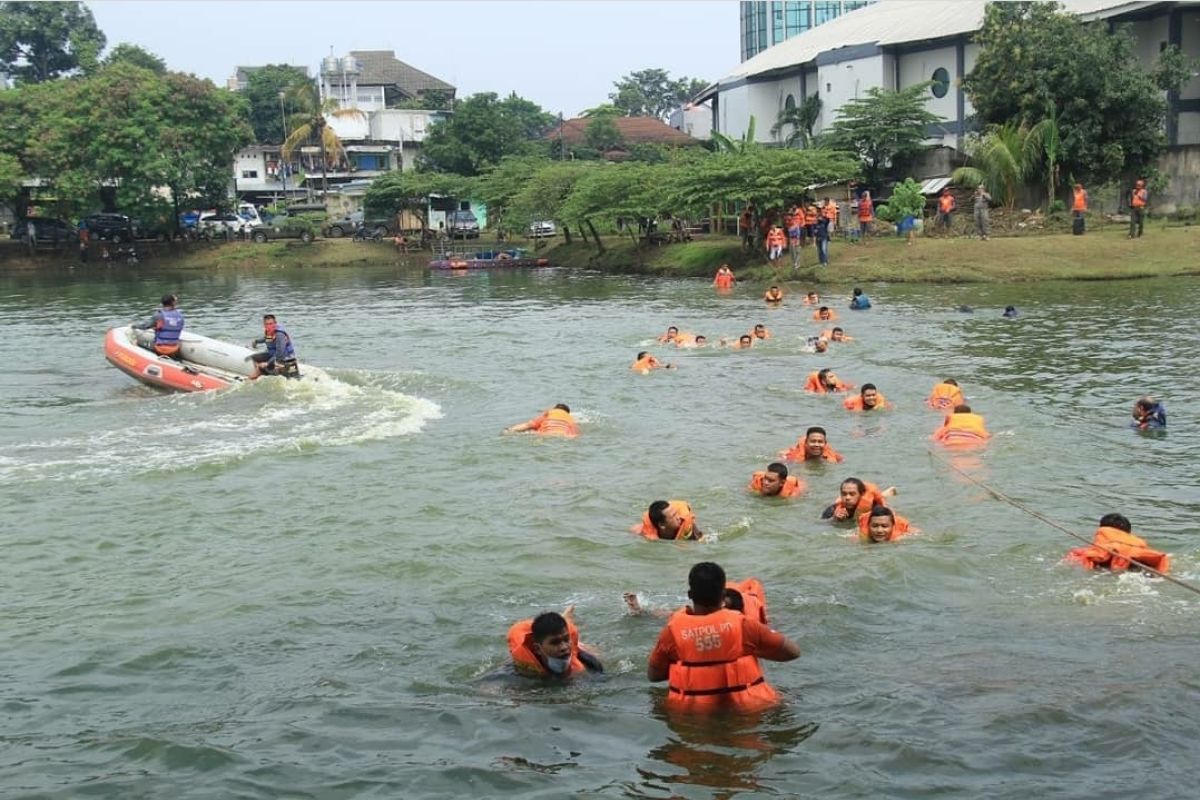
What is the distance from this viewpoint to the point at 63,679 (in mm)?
8547

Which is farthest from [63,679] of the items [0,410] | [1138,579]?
[0,410]

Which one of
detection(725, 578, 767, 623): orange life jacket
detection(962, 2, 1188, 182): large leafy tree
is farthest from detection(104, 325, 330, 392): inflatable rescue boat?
detection(962, 2, 1188, 182): large leafy tree

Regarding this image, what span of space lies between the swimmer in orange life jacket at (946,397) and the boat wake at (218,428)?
7.51 metres

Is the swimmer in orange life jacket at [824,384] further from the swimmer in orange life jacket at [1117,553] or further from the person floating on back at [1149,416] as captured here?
the swimmer in orange life jacket at [1117,553]

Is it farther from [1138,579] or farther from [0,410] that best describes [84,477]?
[1138,579]

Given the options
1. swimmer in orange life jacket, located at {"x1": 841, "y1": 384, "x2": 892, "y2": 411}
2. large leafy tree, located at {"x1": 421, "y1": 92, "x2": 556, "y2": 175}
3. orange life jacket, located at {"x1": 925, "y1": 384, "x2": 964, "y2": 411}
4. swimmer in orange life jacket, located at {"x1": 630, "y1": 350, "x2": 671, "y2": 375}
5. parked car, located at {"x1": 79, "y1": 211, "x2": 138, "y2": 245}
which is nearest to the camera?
orange life jacket, located at {"x1": 925, "y1": 384, "x2": 964, "y2": 411}

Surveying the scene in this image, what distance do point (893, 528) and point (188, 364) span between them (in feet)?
47.1

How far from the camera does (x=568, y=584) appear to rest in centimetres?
1033

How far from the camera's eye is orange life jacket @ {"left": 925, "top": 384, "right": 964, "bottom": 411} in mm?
16938

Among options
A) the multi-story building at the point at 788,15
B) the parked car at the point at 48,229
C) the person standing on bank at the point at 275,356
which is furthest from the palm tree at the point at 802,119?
the multi-story building at the point at 788,15

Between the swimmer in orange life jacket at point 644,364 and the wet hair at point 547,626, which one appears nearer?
the wet hair at point 547,626

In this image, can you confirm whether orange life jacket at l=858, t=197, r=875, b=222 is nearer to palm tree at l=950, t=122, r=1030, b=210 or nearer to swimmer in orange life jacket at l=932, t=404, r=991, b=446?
palm tree at l=950, t=122, r=1030, b=210

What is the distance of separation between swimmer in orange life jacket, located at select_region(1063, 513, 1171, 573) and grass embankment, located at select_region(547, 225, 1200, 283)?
24502 millimetres

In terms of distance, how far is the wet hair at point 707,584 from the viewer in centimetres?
702
